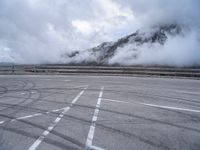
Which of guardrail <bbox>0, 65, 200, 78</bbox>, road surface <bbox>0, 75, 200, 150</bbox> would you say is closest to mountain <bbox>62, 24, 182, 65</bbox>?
guardrail <bbox>0, 65, 200, 78</bbox>

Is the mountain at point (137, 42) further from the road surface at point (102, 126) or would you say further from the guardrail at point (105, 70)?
the road surface at point (102, 126)

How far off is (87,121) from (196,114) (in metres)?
3.66

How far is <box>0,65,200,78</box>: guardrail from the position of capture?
25.1 metres

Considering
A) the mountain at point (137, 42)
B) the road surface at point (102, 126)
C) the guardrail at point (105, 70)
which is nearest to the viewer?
the road surface at point (102, 126)

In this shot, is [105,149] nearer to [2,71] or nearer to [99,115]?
[99,115]

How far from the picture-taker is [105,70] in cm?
2994

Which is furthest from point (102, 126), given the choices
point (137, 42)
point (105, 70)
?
point (137, 42)

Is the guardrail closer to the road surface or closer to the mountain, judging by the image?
the road surface

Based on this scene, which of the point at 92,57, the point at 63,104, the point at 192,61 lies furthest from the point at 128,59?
the point at 63,104

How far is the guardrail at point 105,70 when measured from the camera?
2515 centimetres

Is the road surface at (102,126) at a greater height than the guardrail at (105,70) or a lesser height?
greater

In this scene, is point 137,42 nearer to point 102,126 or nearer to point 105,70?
point 105,70

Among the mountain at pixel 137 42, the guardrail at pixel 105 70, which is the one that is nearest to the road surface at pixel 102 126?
the guardrail at pixel 105 70

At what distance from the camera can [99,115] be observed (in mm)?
8148
